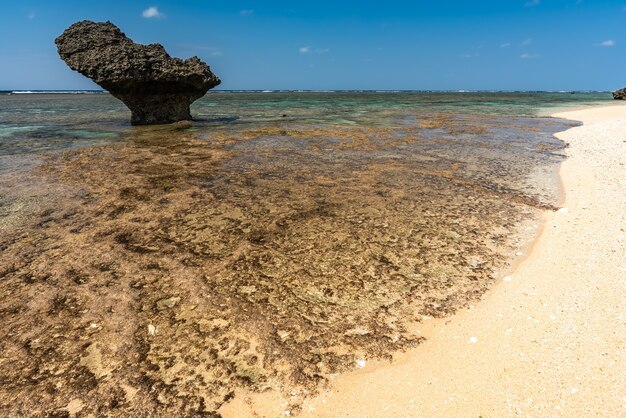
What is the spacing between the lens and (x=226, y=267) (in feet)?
13.7

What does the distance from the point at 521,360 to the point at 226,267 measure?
304 centimetres

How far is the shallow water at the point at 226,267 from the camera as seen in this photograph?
273 centimetres

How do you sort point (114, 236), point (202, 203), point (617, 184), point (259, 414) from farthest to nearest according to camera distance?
point (617, 184) → point (202, 203) → point (114, 236) → point (259, 414)

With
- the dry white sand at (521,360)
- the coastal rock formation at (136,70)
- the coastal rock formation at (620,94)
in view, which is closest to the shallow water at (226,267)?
the dry white sand at (521,360)

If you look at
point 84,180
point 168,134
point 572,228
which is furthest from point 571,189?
point 168,134

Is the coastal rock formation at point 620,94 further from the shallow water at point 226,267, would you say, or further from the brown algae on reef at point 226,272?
the brown algae on reef at point 226,272

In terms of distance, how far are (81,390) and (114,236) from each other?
2775mm

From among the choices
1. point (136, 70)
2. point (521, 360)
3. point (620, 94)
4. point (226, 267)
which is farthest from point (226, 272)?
point (620, 94)

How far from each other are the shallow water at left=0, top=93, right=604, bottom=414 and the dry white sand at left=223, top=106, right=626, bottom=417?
0.21 meters

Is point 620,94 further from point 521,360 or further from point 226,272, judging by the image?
point 226,272

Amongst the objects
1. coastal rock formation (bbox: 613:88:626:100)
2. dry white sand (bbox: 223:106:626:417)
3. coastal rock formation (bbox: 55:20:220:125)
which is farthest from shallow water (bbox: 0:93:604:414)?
coastal rock formation (bbox: 613:88:626:100)

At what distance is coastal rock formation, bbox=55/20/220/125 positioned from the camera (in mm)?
17188

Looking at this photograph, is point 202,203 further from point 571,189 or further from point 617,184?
point 617,184

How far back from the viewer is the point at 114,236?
491 cm
